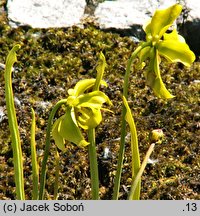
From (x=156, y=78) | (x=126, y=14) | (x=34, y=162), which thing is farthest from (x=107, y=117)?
(x=156, y=78)

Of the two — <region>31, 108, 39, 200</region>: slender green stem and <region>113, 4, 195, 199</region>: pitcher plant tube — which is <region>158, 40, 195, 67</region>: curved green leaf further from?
<region>31, 108, 39, 200</region>: slender green stem

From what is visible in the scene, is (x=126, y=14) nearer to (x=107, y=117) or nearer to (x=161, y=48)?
(x=107, y=117)

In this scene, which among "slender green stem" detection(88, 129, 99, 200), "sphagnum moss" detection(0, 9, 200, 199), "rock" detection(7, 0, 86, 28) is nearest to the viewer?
"slender green stem" detection(88, 129, 99, 200)

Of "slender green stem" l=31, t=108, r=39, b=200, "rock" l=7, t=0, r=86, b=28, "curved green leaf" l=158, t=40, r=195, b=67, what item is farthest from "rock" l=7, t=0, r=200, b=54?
"curved green leaf" l=158, t=40, r=195, b=67

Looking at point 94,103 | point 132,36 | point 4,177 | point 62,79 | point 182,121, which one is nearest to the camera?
point 94,103
